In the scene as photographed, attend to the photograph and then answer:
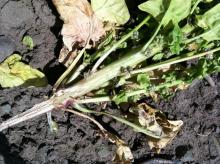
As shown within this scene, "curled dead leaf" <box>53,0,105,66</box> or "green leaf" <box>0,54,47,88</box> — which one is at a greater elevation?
"curled dead leaf" <box>53,0,105,66</box>

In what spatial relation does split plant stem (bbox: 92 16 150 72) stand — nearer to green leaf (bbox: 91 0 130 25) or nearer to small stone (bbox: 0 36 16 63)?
green leaf (bbox: 91 0 130 25)

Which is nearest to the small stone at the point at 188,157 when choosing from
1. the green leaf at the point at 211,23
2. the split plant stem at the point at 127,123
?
the split plant stem at the point at 127,123

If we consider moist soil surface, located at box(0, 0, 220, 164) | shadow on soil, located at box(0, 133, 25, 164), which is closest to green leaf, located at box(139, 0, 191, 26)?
moist soil surface, located at box(0, 0, 220, 164)

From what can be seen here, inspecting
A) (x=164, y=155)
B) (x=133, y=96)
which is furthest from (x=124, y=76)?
(x=164, y=155)

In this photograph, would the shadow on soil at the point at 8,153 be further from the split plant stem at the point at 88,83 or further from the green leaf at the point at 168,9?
the green leaf at the point at 168,9

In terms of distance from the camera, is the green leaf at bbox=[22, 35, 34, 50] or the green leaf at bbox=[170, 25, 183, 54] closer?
the green leaf at bbox=[170, 25, 183, 54]

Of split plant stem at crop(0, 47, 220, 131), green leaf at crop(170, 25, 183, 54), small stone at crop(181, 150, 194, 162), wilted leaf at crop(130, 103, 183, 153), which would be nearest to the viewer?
green leaf at crop(170, 25, 183, 54)
